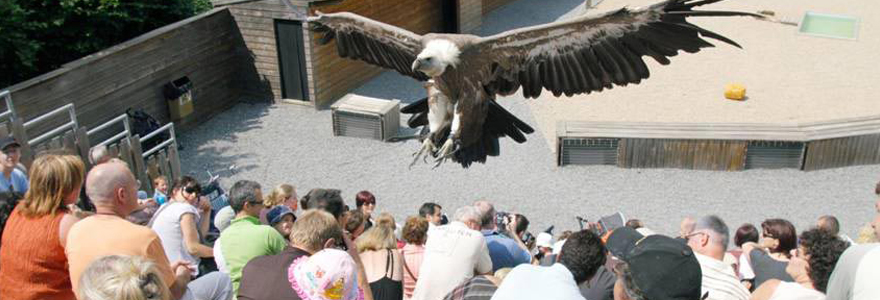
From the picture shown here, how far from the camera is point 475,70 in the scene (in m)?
5.41

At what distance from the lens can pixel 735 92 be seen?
41.5 feet

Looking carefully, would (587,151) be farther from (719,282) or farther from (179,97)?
(719,282)

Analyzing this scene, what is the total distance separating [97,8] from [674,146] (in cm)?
776

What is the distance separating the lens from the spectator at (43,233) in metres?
3.70

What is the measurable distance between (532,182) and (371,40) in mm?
4651

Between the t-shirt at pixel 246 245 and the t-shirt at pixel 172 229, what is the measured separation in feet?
1.18

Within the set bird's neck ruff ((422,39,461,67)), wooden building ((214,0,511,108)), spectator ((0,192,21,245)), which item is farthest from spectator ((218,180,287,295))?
wooden building ((214,0,511,108))

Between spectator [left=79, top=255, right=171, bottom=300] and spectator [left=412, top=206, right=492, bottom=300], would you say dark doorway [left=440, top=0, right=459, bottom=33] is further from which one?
spectator [left=79, top=255, right=171, bottom=300]

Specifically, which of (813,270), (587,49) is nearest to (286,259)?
(587,49)

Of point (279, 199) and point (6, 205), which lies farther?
point (279, 199)

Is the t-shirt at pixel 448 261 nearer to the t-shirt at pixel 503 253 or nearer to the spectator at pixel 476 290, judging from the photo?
the t-shirt at pixel 503 253

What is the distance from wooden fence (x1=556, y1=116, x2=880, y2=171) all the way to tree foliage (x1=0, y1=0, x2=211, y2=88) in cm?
619

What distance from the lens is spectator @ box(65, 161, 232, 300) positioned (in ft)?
11.3

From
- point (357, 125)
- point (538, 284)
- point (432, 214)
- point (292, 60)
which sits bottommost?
point (357, 125)
